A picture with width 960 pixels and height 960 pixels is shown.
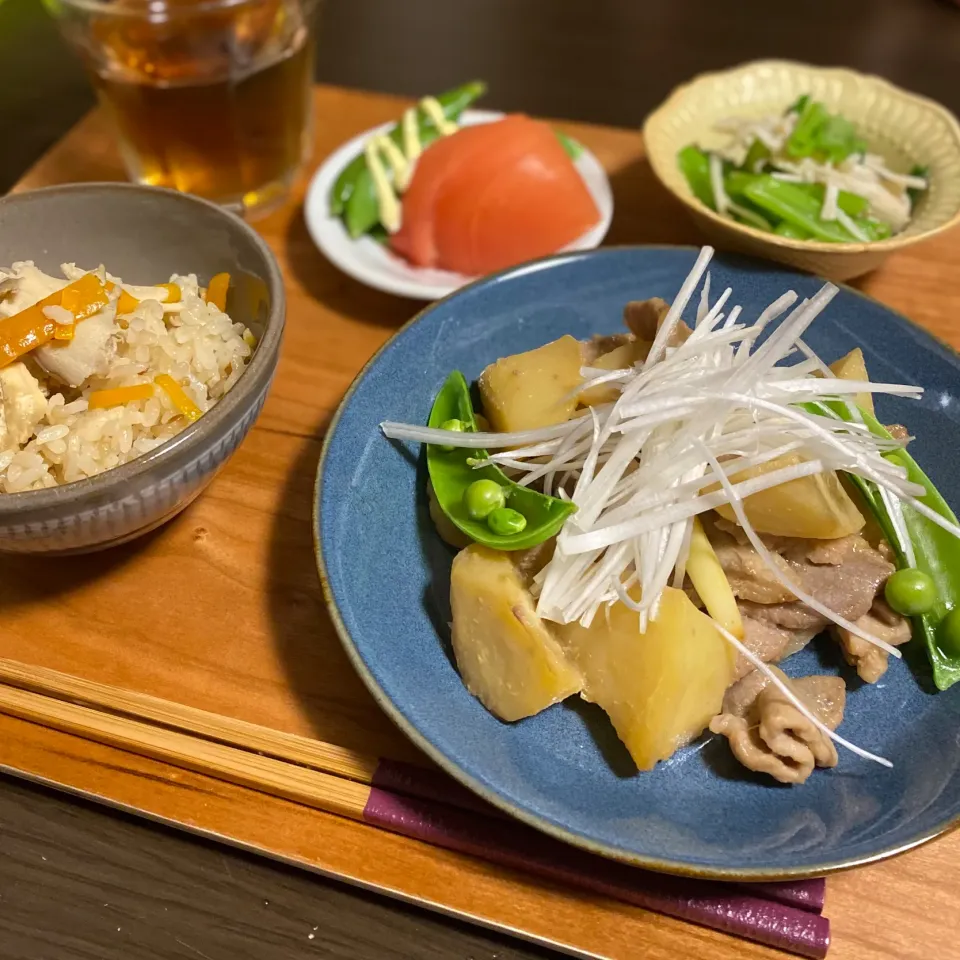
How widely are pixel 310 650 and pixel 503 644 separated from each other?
1.22 ft

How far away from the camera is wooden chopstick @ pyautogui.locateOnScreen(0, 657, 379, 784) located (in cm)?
127

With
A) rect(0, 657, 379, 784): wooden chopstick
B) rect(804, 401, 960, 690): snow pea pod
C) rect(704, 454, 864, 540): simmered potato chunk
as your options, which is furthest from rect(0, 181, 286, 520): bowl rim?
rect(804, 401, 960, 690): snow pea pod

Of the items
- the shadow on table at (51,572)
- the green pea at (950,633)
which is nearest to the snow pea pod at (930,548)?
the green pea at (950,633)

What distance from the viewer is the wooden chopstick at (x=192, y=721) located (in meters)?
1.27

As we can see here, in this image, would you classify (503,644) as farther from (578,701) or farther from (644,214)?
(644,214)

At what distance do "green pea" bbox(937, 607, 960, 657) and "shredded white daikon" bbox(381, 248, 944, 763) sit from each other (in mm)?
74

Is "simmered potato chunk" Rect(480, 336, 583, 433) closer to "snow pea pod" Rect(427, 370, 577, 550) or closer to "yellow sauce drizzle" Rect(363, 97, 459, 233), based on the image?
"snow pea pod" Rect(427, 370, 577, 550)

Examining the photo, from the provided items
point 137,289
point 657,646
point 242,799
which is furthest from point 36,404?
point 657,646

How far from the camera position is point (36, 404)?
1.31 metres

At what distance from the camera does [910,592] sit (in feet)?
4.33

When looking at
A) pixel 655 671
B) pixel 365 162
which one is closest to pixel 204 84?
pixel 365 162

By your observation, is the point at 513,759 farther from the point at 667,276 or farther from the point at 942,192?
the point at 942,192

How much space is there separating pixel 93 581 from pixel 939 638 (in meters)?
1.43

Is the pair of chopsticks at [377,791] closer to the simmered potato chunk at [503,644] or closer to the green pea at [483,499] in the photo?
the simmered potato chunk at [503,644]
